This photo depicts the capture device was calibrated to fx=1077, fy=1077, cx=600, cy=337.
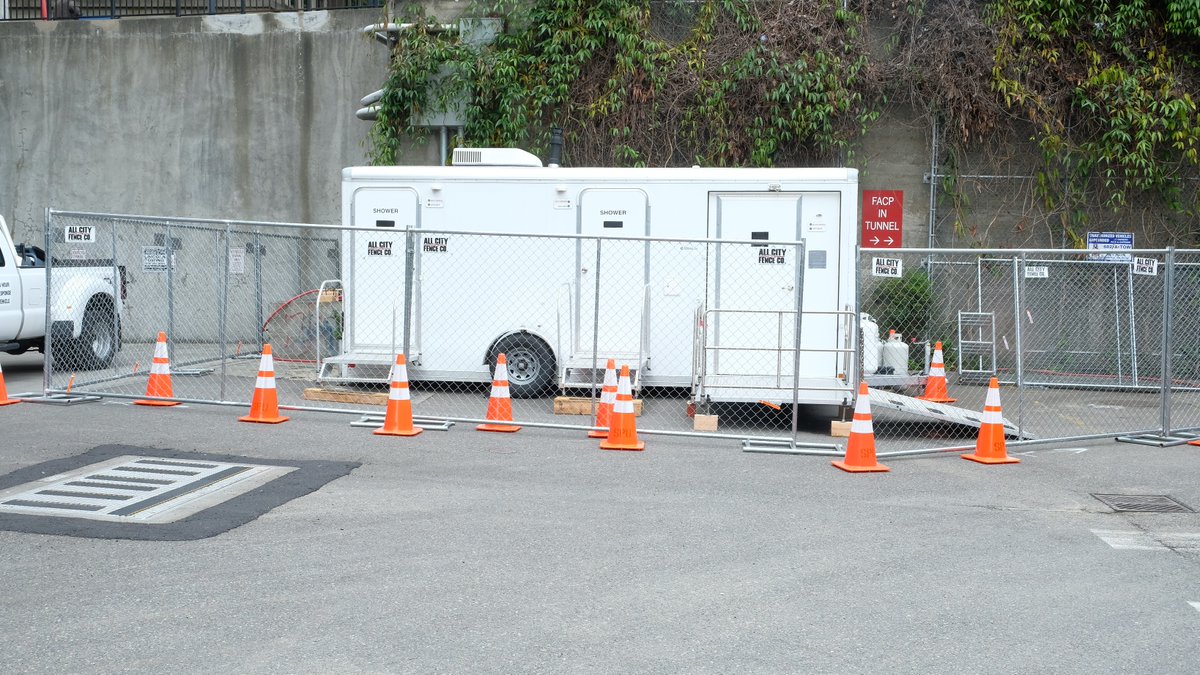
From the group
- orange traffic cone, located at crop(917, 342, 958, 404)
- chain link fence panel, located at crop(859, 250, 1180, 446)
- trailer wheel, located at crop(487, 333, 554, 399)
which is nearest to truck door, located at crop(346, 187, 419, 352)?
trailer wheel, located at crop(487, 333, 554, 399)

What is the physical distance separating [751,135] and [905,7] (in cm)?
325

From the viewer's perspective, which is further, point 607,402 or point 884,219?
point 884,219

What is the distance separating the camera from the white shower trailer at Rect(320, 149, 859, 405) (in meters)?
12.0

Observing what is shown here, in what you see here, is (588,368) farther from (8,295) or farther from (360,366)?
(8,295)

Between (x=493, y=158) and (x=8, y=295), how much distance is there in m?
6.57

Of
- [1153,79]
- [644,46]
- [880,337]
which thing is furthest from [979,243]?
[644,46]

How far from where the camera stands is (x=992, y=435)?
375 inches

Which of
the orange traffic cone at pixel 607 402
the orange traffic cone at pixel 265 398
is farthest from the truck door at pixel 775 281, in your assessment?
the orange traffic cone at pixel 265 398

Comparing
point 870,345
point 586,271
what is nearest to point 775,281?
point 870,345

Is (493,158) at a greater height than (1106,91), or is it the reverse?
(1106,91)

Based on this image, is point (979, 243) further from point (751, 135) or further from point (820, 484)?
point (820, 484)

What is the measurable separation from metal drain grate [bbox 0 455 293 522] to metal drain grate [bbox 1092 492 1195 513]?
6.30 metres

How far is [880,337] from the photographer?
1310 cm

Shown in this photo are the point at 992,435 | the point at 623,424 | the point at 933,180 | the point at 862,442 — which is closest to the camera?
the point at 862,442
